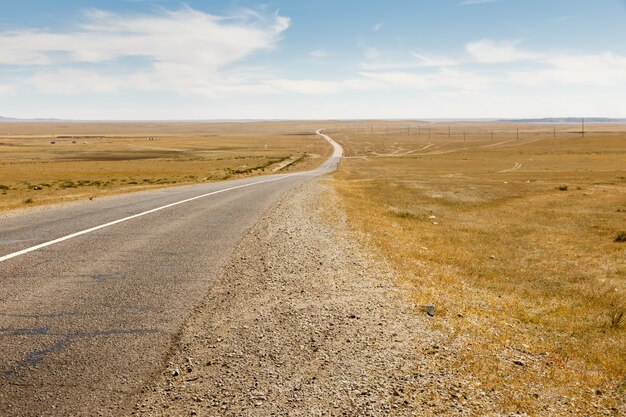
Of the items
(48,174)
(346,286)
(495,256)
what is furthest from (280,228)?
(48,174)

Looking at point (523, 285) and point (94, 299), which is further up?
point (94, 299)

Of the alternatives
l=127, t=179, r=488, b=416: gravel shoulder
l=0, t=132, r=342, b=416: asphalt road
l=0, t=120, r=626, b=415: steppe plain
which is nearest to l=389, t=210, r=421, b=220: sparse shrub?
l=0, t=120, r=626, b=415: steppe plain

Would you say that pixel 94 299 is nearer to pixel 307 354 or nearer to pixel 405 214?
pixel 307 354

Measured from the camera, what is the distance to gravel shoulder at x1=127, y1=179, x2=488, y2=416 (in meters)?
5.04

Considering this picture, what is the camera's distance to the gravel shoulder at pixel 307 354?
5.04 metres

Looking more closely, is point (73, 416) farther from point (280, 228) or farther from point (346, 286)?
point (280, 228)

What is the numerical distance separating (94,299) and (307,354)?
3631 mm

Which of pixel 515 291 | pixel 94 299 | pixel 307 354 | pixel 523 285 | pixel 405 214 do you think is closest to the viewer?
pixel 307 354

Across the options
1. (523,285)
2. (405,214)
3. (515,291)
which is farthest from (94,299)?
(405,214)

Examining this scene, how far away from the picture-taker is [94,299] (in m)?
7.71

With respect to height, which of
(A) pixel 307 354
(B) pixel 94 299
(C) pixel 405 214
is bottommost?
(C) pixel 405 214

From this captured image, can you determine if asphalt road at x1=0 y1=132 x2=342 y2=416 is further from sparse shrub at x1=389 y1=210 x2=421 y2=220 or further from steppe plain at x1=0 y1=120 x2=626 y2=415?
sparse shrub at x1=389 y1=210 x2=421 y2=220

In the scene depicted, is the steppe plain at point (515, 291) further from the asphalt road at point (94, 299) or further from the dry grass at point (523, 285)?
the asphalt road at point (94, 299)

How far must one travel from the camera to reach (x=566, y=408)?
537 centimetres
